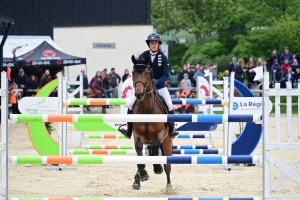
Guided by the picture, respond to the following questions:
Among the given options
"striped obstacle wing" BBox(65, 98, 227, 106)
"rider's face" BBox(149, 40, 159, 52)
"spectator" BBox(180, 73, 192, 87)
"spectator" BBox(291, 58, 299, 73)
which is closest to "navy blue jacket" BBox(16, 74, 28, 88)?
"spectator" BBox(180, 73, 192, 87)

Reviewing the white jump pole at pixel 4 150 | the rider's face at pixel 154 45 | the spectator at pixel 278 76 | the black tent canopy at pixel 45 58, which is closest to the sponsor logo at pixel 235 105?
the rider's face at pixel 154 45

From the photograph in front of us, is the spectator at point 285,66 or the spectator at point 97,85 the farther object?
the spectator at point 97,85

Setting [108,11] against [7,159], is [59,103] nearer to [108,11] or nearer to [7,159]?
[7,159]

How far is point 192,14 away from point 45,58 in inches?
1001

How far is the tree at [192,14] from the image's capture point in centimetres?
4891

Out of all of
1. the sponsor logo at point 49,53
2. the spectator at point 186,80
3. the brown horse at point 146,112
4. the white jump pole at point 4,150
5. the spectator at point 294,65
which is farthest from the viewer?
the sponsor logo at point 49,53

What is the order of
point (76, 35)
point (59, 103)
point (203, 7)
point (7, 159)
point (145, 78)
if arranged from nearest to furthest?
1. point (7, 159)
2. point (145, 78)
3. point (59, 103)
4. point (76, 35)
5. point (203, 7)

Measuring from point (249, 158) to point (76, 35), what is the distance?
29.5m

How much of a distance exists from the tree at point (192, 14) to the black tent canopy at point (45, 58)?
22.2m

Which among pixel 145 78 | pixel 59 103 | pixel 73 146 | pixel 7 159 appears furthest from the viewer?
pixel 73 146

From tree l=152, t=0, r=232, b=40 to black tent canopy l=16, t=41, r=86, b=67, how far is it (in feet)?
72.8

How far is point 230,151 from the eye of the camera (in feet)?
40.2

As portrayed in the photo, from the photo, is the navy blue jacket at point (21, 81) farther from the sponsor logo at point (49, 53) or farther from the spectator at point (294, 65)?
the spectator at point (294, 65)

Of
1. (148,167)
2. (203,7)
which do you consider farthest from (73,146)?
(203,7)
